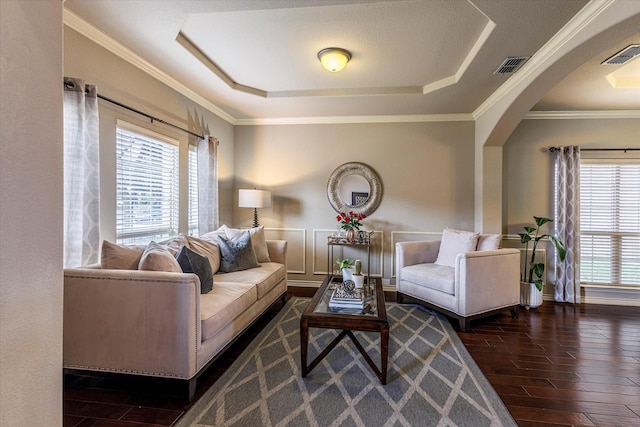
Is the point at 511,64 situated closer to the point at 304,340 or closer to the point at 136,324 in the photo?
the point at 304,340

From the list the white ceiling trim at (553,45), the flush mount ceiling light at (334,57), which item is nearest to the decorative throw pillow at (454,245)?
the white ceiling trim at (553,45)

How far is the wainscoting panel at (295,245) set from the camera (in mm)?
4848

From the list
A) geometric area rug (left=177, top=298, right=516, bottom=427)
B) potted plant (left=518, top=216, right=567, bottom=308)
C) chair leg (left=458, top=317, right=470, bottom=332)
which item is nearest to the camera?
geometric area rug (left=177, top=298, right=516, bottom=427)

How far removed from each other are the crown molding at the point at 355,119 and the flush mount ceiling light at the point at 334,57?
1.80m

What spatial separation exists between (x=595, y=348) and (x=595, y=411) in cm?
113

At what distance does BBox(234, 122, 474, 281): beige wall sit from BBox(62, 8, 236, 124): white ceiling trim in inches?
52.1

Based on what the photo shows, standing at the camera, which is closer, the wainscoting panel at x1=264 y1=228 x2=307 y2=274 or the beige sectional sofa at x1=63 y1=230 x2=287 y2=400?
the beige sectional sofa at x1=63 y1=230 x2=287 y2=400

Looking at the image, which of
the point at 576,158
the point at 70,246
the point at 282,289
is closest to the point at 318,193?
the point at 282,289

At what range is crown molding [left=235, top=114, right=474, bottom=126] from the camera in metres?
4.52

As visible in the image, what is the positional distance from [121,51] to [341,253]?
3537 millimetres

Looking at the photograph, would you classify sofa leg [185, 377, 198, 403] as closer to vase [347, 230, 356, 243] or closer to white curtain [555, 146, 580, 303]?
vase [347, 230, 356, 243]

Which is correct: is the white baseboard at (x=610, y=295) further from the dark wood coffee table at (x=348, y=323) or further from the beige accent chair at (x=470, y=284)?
the dark wood coffee table at (x=348, y=323)

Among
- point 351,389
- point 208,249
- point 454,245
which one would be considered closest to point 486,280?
point 454,245

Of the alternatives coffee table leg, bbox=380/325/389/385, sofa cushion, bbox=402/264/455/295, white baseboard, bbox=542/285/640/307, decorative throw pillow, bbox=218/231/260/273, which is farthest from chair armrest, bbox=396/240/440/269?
white baseboard, bbox=542/285/640/307
